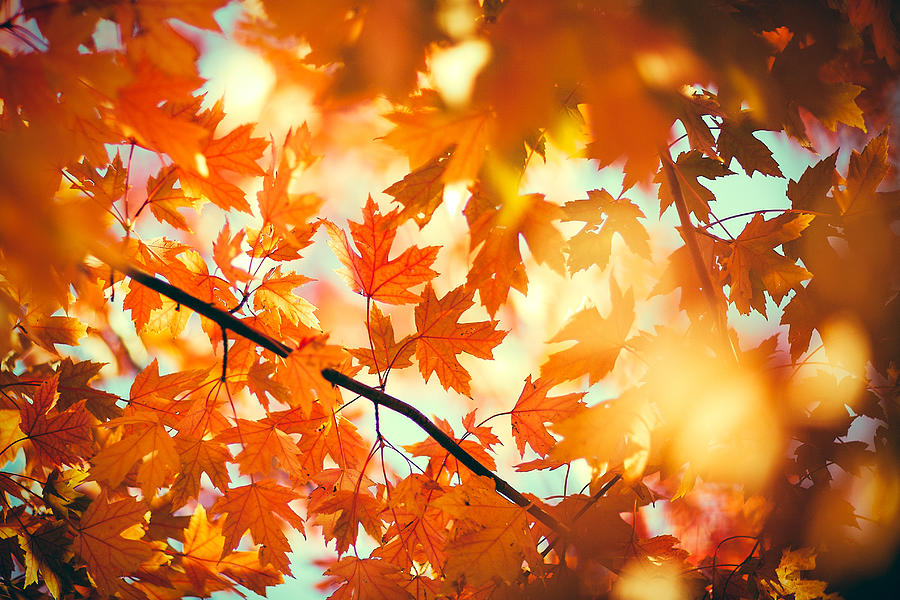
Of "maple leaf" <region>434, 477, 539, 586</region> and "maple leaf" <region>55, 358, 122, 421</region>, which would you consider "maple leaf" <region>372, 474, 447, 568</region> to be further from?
"maple leaf" <region>55, 358, 122, 421</region>

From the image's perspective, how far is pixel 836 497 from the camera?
94cm

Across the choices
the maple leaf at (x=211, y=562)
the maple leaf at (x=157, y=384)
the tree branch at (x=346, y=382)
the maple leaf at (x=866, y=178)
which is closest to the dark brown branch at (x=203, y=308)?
the tree branch at (x=346, y=382)

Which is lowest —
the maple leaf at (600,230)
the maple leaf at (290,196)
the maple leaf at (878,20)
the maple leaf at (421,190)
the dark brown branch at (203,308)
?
the dark brown branch at (203,308)

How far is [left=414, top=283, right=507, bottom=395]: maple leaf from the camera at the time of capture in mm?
872

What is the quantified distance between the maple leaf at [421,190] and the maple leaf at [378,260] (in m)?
0.04

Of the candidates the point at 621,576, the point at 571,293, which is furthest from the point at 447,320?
the point at 571,293

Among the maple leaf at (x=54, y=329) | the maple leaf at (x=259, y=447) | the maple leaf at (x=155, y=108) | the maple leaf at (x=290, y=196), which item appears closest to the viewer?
the maple leaf at (x=155, y=108)

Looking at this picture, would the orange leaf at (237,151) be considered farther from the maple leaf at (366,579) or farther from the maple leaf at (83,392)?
the maple leaf at (366,579)

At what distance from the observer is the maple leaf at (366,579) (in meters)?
0.88

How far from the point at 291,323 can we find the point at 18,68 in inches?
22.3

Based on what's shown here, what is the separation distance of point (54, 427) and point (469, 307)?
843 mm

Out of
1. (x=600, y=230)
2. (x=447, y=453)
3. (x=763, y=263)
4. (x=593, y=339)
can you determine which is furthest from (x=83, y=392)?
(x=763, y=263)

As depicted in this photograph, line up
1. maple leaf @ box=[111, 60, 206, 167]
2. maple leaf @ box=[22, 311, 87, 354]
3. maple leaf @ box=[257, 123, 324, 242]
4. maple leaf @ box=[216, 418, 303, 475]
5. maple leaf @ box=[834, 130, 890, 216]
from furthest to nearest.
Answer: maple leaf @ box=[22, 311, 87, 354] < maple leaf @ box=[834, 130, 890, 216] < maple leaf @ box=[216, 418, 303, 475] < maple leaf @ box=[257, 123, 324, 242] < maple leaf @ box=[111, 60, 206, 167]

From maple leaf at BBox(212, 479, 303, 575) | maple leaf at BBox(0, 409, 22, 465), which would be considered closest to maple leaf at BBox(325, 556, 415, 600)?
maple leaf at BBox(212, 479, 303, 575)
